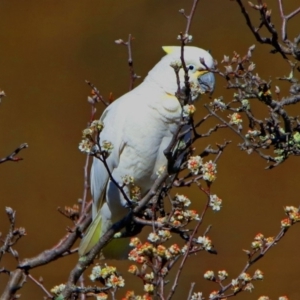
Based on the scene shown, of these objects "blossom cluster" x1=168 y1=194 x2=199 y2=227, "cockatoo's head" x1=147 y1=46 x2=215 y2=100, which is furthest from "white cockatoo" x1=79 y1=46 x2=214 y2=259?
"blossom cluster" x1=168 y1=194 x2=199 y2=227

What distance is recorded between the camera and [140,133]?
241 centimetres

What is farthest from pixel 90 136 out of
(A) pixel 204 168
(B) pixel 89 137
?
(A) pixel 204 168

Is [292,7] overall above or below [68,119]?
above

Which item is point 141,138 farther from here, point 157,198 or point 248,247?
point 248,247

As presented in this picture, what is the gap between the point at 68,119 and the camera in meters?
3.19

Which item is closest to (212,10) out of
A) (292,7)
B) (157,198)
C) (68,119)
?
(292,7)

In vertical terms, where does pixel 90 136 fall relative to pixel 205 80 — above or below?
below

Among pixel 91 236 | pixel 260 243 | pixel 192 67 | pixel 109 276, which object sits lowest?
pixel 109 276

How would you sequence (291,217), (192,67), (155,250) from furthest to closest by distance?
(192,67) → (291,217) → (155,250)

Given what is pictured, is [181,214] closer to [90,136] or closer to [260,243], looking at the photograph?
[260,243]

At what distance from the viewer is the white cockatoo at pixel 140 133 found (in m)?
2.39

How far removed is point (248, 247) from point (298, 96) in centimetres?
155

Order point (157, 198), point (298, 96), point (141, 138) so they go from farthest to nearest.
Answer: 1. point (141, 138)
2. point (157, 198)
3. point (298, 96)

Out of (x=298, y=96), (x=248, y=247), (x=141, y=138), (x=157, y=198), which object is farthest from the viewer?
(x=248, y=247)
